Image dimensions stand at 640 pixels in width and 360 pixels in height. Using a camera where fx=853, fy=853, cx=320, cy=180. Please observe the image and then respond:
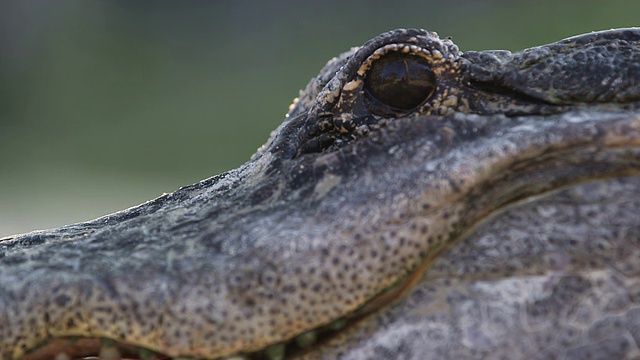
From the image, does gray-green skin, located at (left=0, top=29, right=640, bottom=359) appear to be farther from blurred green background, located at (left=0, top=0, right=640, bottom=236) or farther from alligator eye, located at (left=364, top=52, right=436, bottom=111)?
blurred green background, located at (left=0, top=0, right=640, bottom=236)

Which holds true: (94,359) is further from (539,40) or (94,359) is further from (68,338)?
(539,40)

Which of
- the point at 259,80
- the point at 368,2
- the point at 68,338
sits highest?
the point at 368,2

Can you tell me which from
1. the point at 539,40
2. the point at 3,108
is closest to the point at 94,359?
the point at 539,40

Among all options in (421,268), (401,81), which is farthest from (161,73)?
(421,268)

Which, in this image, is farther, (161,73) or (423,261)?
(161,73)

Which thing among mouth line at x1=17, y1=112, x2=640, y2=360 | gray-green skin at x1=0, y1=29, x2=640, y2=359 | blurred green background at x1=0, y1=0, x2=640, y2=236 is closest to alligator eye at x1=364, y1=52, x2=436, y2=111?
gray-green skin at x1=0, y1=29, x2=640, y2=359

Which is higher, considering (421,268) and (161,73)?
(161,73)

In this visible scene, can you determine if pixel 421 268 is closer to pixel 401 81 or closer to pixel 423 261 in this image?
pixel 423 261
